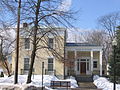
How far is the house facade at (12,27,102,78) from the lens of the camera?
111 feet

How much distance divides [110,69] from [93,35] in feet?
112

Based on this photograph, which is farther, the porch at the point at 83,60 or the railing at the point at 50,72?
the porch at the point at 83,60

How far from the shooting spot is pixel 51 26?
23.6 metres

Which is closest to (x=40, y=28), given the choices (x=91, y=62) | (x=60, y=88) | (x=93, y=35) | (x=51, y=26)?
(x=51, y=26)

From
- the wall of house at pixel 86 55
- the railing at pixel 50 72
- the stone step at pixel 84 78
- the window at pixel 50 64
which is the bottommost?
the stone step at pixel 84 78

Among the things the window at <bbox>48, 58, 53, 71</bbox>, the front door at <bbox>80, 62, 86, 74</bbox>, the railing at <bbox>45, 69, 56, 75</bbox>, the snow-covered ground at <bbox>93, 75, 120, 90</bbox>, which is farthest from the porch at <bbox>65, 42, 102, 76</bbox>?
the snow-covered ground at <bbox>93, 75, 120, 90</bbox>

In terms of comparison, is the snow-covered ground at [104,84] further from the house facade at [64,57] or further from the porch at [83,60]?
the house facade at [64,57]

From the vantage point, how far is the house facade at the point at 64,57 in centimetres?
3372

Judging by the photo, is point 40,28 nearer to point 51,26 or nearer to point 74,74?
point 51,26

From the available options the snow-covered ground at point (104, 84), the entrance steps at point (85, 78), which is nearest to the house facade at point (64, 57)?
the entrance steps at point (85, 78)

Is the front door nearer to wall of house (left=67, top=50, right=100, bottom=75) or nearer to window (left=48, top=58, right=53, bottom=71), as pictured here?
wall of house (left=67, top=50, right=100, bottom=75)

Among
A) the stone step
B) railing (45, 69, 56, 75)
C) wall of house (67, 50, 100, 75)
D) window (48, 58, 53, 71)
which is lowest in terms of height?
the stone step

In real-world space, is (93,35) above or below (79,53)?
above

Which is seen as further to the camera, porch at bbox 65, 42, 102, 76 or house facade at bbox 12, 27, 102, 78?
porch at bbox 65, 42, 102, 76
